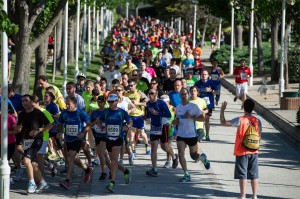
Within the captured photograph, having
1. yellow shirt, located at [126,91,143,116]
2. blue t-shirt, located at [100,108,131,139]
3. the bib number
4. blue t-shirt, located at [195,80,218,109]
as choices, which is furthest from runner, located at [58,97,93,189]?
the bib number

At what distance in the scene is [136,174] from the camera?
17125 millimetres

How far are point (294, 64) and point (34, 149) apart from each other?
967 inches

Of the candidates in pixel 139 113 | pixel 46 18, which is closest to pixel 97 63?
pixel 46 18

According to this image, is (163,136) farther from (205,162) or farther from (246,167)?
(246,167)

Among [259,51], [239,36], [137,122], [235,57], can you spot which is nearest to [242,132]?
[137,122]

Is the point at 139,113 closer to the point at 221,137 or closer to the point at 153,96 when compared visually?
the point at 153,96

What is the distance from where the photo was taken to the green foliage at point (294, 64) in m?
38.0

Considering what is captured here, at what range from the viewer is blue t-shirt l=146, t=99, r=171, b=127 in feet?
55.5

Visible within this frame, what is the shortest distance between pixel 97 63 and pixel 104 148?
110 feet

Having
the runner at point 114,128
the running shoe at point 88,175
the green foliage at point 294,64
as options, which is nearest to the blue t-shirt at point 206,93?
the running shoe at point 88,175

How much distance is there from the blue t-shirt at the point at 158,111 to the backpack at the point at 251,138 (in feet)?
9.73

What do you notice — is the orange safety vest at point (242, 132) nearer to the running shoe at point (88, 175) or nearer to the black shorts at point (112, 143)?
the black shorts at point (112, 143)

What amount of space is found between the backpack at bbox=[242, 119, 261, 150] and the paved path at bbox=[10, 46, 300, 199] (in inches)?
48.1

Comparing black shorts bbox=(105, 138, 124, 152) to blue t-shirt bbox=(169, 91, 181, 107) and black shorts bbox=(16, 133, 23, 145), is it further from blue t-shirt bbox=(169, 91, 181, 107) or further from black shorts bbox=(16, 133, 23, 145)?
blue t-shirt bbox=(169, 91, 181, 107)
